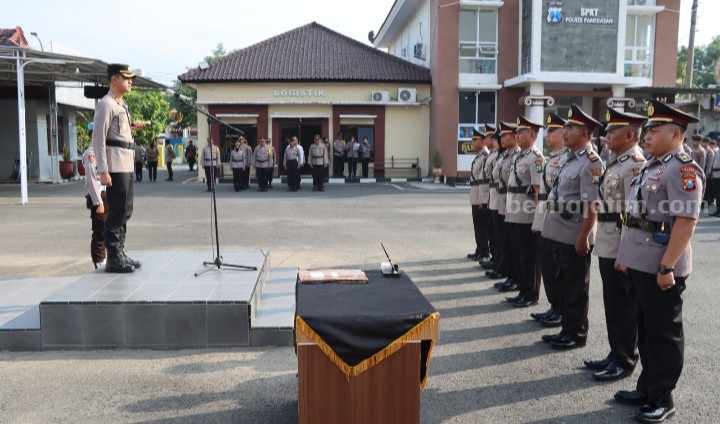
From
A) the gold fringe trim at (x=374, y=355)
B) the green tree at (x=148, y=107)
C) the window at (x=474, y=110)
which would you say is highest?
the green tree at (x=148, y=107)

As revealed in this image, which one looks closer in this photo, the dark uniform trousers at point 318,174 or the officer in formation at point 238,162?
the officer in formation at point 238,162

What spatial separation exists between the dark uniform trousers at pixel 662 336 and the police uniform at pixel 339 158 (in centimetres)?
2276

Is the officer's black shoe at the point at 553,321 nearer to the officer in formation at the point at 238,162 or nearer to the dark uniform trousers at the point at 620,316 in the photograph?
the dark uniform trousers at the point at 620,316

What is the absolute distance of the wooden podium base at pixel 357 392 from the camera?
3.43 metres

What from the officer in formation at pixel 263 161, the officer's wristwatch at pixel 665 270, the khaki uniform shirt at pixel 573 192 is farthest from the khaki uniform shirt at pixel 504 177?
the officer in formation at pixel 263 161

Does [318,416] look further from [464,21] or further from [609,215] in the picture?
[464,21]

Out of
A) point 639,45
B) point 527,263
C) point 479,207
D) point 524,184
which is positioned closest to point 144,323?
Result: point 527,263

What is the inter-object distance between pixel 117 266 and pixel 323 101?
21217mm

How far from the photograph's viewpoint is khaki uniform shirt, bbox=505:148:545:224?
6.82 metres

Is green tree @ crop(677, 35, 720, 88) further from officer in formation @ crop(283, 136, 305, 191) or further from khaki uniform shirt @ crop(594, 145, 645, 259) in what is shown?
khaki uniform shirt @ crop(594, 145, 645, 259)

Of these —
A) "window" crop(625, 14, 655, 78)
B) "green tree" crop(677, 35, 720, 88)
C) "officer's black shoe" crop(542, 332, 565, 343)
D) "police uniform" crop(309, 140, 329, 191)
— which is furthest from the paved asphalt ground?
"green tree" crop(677, 35, 720, 88)

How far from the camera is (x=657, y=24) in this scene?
91.4 feet

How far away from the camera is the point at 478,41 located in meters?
26.5

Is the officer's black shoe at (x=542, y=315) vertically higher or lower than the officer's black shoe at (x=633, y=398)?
higher
